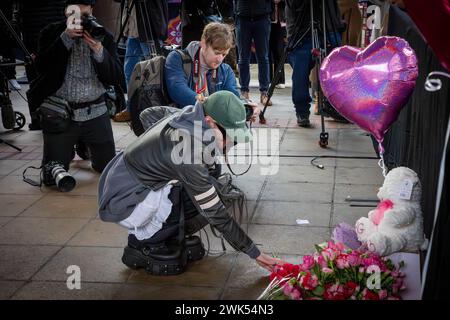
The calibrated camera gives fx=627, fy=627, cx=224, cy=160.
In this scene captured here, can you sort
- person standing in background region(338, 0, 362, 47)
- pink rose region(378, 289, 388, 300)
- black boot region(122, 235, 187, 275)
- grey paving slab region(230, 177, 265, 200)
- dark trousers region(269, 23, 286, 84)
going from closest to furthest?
pink rose region(378, 289, 388, 300), black boot region(122, 235, 187, 275), grey paving slab region(230, 177, 265, 200), person standing in background region(338, 0, 362, 47), dark trousers region(269, 23, 286, 84)

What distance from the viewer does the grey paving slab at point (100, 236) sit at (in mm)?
4164

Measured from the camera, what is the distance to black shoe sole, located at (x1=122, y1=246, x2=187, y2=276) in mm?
3645

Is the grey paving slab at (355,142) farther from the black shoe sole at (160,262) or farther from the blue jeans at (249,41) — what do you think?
the black shoe sole at (160,262)

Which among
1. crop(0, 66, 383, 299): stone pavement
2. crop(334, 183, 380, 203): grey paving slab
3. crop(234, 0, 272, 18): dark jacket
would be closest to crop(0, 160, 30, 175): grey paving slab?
crop(0, 66, 383, 299): stone pavement

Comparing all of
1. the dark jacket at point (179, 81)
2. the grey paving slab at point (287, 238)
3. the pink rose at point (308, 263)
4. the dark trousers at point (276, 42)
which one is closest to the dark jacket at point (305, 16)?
the dark jacket at point (179, 81)

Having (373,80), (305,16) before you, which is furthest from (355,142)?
(373,80)

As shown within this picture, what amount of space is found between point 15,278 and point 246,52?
477 cm

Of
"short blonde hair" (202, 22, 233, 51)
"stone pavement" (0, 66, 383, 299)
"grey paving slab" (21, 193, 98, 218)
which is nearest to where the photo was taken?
"stone pavement" (0, 66, 383, 299)


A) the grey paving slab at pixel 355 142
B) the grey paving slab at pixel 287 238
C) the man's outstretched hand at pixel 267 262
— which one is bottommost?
the grey paving slab at pixel 355 142

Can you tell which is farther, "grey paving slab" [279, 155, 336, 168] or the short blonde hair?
"grey paving slab" [279, 155, 336, 168]

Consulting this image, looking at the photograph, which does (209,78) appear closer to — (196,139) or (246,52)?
(196,139)

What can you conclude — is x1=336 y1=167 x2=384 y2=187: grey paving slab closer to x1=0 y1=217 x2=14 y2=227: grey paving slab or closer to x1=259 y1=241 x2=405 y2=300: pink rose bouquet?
x1=259 y1=241 x2=405 y2=300: pink rose bouquet

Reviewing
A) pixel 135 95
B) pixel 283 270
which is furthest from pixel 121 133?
pixel 283 270

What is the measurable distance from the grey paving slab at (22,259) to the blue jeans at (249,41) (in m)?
4.33
